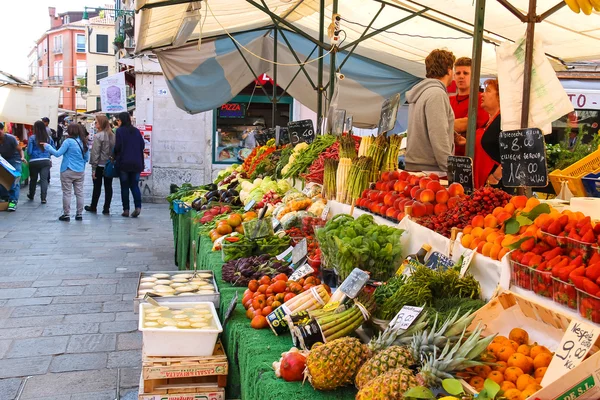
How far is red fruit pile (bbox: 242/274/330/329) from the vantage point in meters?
3.33

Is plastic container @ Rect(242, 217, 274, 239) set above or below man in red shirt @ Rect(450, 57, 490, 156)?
below

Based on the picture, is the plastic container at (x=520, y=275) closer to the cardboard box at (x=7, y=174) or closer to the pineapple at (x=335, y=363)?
the pineapple at (x=335, y=363)

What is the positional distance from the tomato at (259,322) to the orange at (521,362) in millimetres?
1435

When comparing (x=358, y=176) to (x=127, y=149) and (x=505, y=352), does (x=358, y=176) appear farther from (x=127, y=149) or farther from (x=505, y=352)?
(x=127, y=149)

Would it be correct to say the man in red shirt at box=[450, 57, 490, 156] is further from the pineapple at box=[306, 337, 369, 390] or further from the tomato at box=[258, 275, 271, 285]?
the pineapple at box=[306, 337, 369, 390]

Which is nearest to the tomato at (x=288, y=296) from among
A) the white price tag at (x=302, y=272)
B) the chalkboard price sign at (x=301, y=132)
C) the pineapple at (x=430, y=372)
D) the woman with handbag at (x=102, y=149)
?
the white price tag at (x=302, y=272)

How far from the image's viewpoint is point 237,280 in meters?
4.24

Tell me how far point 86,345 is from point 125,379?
2.91 feet

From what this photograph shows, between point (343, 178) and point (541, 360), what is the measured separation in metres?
3.21

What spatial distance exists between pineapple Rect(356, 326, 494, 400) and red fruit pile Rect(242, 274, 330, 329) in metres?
1.25

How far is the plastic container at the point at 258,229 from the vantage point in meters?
5.09

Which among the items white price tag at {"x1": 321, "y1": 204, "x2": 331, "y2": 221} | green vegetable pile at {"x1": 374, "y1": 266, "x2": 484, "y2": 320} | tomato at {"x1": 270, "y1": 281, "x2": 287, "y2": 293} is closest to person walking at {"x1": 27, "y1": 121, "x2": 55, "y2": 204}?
white price tag at {"x1": 321, "y1": 204, "x2": 331, "y2": 221}

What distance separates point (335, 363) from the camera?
236cm

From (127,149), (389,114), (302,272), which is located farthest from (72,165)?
(302,272)
